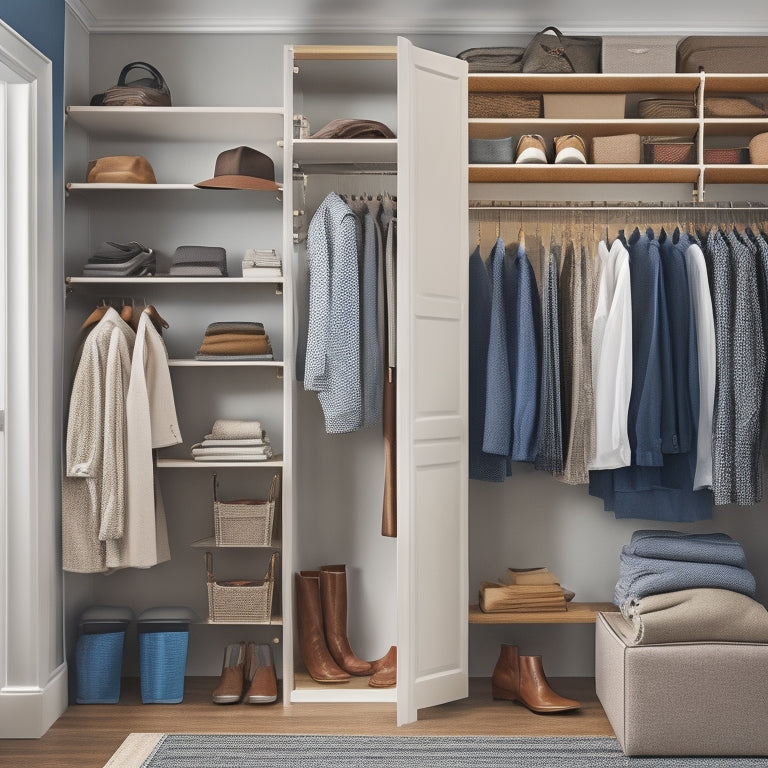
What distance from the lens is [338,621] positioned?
3582 mm

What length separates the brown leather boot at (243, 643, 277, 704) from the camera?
338 cm

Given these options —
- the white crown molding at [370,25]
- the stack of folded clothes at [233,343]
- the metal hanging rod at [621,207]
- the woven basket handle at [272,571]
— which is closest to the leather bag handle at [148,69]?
the white crown molding at [370,25]

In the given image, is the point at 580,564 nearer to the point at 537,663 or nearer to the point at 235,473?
the point at 537,663

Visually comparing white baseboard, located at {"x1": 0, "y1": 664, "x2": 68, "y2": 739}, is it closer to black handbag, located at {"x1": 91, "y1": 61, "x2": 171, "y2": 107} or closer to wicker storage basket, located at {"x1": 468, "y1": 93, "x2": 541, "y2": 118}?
black handbag, located at {"x1": 91, "y1": 61, "x2": 171, "y2": 107}

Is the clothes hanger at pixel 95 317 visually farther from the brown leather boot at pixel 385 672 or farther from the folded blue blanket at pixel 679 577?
the folded blue blanket at pixel 679 577

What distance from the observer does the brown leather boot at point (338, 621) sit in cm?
356

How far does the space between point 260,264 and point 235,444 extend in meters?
0.71

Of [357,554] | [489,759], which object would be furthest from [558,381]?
[489,759]

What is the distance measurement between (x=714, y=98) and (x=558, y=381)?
1.32 m

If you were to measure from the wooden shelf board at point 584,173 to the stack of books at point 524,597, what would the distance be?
1.60 m

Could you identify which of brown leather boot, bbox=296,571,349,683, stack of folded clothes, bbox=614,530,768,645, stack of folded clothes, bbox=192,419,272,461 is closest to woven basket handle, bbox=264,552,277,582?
brown leather boot, bbox=296,571,349,683

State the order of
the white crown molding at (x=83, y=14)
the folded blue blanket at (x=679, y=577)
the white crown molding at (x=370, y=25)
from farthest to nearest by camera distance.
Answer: the white crown molding at (x=370, y=25) → the white crown molding at (x=83, y=14) → the folded blue blanket at (x=679, y=577)

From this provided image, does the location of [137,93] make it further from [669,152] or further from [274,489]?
[669,152]

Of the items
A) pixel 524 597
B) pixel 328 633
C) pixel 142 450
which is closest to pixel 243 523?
pixel 142 450
